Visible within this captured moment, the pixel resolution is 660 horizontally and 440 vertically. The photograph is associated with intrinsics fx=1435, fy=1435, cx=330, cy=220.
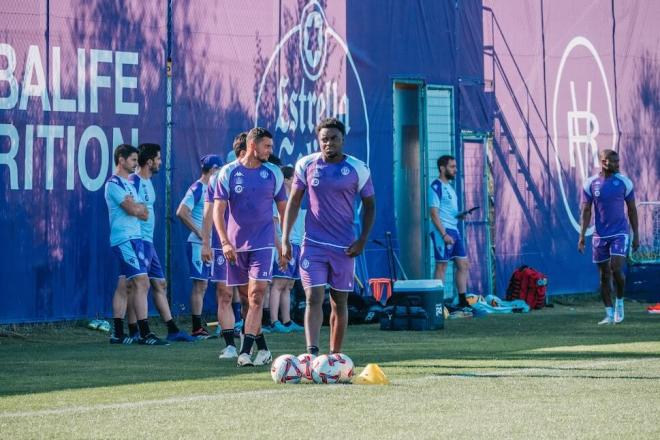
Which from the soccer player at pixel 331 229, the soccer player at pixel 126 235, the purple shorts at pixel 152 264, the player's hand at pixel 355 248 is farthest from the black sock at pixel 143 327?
the player's hand at pixel 355 248

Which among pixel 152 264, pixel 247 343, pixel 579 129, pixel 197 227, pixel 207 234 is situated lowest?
pixel 247 343

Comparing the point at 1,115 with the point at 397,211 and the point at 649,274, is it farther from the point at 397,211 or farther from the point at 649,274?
the point at 649,274

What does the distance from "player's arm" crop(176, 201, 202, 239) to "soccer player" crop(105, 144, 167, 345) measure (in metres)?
1.03

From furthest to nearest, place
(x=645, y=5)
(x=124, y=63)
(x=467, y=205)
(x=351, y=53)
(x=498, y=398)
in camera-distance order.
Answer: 1. (x=645, y=5)
2. (x=467, y=205)
3. (x=351, y=53)
4. (x=124, y=63)
5. (x=498, y=398)

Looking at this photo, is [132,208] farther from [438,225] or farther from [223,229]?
[438,225]

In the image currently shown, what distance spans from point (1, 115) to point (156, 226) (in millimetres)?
2716

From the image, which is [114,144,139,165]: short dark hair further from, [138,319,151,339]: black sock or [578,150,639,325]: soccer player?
[578,150,639,325]: soccer player

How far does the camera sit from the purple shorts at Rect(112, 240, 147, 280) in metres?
16.3

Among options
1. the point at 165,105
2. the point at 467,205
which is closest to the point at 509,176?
the point at 467,205

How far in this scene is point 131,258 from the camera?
16.3 meters

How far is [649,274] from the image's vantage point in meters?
24.4

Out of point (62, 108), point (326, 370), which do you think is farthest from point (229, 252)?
point (62, 108)

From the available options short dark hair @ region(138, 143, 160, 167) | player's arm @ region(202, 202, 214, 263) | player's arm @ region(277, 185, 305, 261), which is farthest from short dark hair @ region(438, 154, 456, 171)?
player's arm @ region(277, 185, 305, 261)

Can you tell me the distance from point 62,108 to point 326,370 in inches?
301
